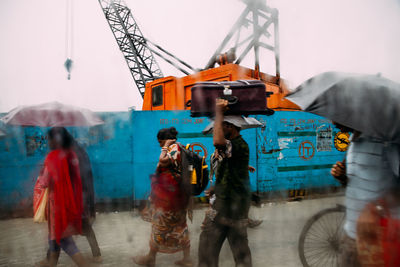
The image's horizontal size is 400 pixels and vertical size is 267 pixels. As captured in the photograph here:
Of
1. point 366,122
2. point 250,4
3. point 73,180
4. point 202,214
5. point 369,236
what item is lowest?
point 202,214

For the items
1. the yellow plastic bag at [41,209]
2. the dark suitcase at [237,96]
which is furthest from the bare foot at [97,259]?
the dark suitcase at [237,96]

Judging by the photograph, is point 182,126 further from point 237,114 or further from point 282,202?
point 237,114

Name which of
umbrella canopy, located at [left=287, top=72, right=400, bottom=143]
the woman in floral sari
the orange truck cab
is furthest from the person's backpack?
the orange truck cab

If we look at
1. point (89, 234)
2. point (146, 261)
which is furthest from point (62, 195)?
point (146, 261)

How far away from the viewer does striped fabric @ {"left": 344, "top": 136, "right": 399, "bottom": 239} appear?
1.57 meters

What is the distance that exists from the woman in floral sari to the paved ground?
0.94 ft

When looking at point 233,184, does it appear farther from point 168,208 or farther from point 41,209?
point 41,209

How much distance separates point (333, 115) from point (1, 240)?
429 centimetres

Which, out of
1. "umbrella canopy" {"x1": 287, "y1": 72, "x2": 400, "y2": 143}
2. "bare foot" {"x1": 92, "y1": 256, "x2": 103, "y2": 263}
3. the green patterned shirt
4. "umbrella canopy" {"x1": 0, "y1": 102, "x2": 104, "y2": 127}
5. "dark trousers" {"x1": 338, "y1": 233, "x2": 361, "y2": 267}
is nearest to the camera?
"umbrella canopy" {"x1": 287, "y1": 72, "x2": 400, "y2": 143}

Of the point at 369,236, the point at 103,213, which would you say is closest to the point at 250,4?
the point at 369,236

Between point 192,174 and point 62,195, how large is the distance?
1178mm

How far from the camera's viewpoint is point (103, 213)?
4.69 m

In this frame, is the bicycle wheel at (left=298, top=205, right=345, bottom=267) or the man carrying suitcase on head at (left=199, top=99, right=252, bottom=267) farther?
the bicycle wheel at (left=298, top=205, right=345, bottom=267)

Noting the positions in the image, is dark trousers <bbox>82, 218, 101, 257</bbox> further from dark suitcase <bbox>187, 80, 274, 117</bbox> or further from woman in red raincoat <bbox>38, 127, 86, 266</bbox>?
dark suitcase <bbox>187, 80, 274, 117</bbox>
